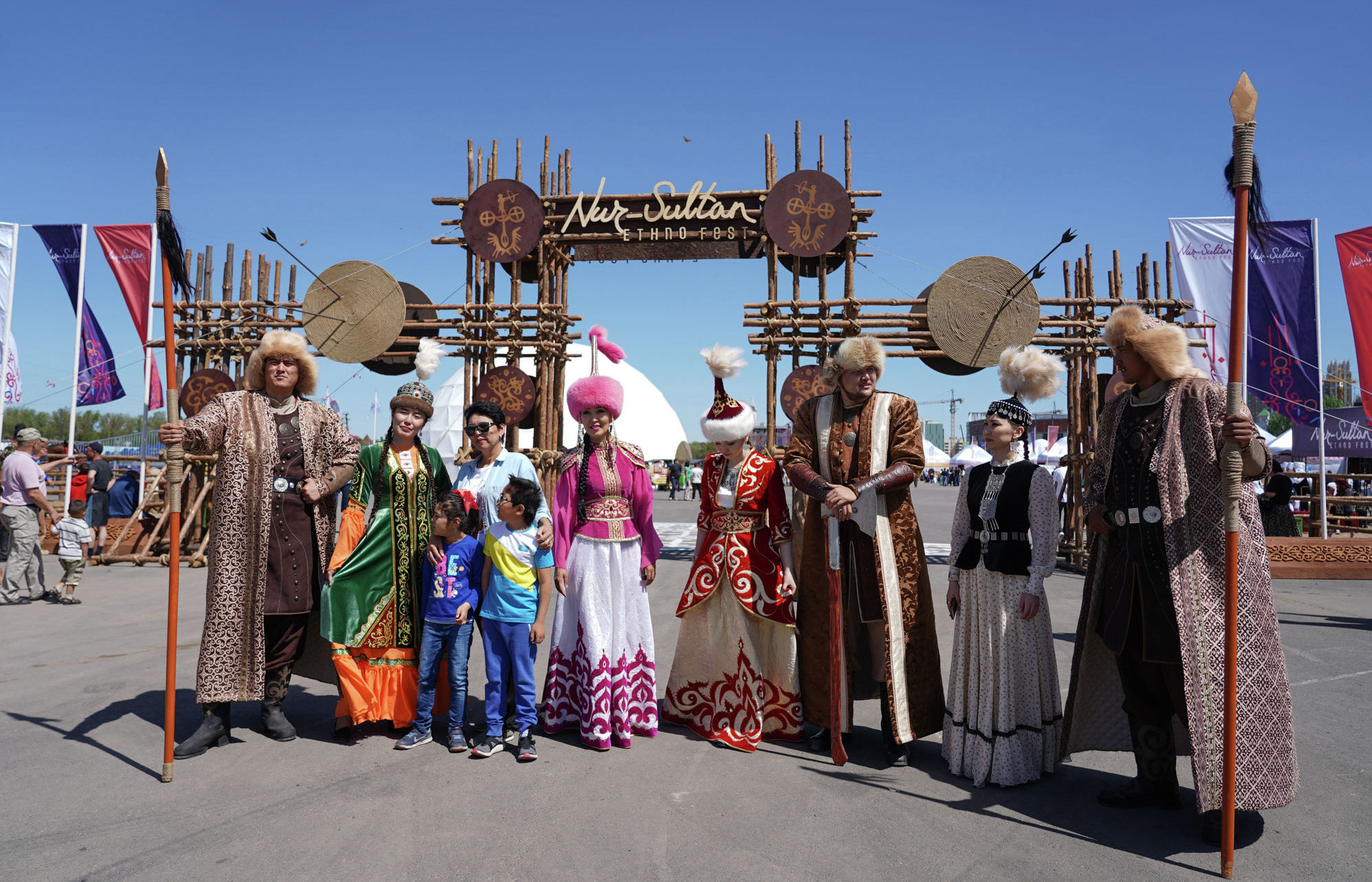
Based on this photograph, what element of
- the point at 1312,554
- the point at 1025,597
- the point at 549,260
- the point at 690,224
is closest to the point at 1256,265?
the point at 1312,554

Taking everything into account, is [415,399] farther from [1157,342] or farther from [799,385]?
[799,385]

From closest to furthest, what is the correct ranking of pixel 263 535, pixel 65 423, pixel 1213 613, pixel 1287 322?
1. pixel 1213 613
2. pixel 263 535
3. pixel 1287 322
4. pixel 65 423

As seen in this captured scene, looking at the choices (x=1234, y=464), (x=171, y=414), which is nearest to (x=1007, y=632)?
(x=1234, y=464)

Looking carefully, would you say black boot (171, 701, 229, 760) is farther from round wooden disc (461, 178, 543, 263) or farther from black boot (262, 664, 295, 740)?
round wooden disc (461, 178, 543, 263)

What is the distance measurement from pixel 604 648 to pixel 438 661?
79 cm

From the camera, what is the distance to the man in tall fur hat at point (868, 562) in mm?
3658

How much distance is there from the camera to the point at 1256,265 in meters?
10.7

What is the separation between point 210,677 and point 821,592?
9.40ft

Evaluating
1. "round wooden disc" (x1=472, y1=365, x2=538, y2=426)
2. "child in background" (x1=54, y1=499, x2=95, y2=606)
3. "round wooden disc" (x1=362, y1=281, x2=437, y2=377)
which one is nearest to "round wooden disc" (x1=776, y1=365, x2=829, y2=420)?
"round wooden disc" (x1=472, y1=365, x2=538, y2=426)

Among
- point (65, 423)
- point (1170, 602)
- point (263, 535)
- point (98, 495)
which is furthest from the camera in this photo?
point (65, 423)

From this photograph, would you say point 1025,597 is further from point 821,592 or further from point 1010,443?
point 821,592

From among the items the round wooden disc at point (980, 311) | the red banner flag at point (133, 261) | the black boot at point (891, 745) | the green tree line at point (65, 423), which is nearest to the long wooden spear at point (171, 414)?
the black boot at point (891, 745)

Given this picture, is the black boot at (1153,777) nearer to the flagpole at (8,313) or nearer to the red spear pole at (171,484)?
the red spear pole at (171,484)

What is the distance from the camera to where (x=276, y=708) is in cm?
389
